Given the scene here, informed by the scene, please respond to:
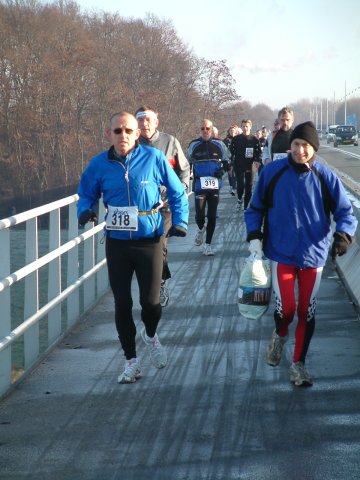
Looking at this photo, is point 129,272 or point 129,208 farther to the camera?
point 129,272

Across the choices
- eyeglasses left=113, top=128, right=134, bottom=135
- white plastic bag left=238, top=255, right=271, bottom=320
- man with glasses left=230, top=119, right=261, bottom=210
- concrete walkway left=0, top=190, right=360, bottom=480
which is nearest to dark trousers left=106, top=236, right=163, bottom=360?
concrete walkway left=0, top=190, right=360, bottom=480

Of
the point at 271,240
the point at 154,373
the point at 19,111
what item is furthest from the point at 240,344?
the point at 19,111

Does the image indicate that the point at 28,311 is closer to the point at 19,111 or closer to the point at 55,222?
the point at 55,222

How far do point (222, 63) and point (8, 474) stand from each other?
314ft

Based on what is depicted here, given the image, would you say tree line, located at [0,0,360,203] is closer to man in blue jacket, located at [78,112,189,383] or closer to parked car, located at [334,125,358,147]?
parked car, located at [334,125,358,147]

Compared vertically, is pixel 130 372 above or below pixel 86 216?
below

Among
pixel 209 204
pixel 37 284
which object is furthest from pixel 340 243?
pixel 209 204

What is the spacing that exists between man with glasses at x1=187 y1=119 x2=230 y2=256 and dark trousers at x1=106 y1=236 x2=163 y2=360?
24.2ft

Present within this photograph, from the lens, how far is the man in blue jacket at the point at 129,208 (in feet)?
21.9

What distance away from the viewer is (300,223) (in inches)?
257

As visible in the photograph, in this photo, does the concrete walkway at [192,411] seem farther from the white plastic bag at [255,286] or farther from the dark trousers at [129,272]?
the white plastic bag at [255,286]

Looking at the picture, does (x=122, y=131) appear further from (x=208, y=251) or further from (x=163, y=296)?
(x=208, y=251)

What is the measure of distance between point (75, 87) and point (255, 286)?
81.7 m

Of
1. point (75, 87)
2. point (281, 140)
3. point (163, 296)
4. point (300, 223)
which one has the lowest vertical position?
point (163, 296)
